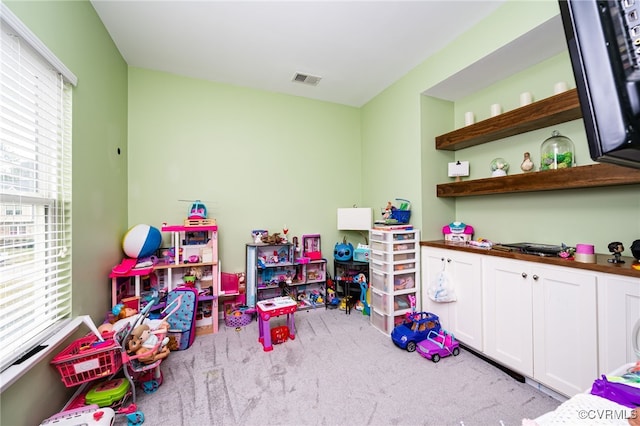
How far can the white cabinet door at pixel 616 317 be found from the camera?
4.65 feet

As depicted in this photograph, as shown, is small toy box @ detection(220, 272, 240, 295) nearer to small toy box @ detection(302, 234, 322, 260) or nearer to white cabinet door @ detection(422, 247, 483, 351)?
small toy box @ detection(302, 234, 322, 260)

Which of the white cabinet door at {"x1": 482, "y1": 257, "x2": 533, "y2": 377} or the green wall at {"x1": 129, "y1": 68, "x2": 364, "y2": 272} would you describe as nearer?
the white cabinet door at {"x1": 482, "y1": 257, "x2": 533, "y2": 377}

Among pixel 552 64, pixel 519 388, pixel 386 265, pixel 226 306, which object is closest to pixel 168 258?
pixel 226 306

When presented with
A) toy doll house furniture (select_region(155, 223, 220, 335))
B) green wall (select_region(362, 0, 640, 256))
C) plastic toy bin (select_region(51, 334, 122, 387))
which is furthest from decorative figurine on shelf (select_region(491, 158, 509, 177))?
plastic toy bin (select_region(51, 334, 122, 387))

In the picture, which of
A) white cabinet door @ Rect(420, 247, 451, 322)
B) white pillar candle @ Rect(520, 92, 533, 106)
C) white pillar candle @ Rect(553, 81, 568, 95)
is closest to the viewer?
white pillar candle @ Rect(553, 81, 568, 95)

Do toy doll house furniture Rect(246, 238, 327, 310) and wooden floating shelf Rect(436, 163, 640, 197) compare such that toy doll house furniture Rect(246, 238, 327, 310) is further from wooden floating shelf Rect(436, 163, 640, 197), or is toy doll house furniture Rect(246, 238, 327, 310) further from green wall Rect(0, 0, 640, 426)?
wooden floating shelf Rect(436, 163, 640, 197)

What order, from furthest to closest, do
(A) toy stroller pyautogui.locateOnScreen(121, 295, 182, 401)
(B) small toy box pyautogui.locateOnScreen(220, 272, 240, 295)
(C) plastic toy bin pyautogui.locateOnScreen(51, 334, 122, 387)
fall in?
(B) small toy box pyautogui.locateOnScreen(220, 272, 240, 295)
(A) toy stroller pyautogui.locateOnScreen(121, 295, 182, 401)
(C) plastic toy bin pyautogui.locateOnScreen(51, 334, 122, 387)

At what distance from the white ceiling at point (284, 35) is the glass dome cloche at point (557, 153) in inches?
45.0

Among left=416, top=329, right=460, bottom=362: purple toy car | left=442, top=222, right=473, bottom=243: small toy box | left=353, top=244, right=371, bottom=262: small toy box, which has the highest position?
left=442, top=222, right=473, bottom=243: small toy box

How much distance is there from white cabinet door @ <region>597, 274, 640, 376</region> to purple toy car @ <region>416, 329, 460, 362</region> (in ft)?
3.02

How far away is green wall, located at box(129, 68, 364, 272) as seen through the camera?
9.48ft

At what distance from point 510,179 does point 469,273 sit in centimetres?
86

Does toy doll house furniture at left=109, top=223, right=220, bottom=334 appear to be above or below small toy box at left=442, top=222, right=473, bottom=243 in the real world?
below

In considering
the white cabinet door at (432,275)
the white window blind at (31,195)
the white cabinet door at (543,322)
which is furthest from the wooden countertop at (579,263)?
the white window blind at (31,195)
